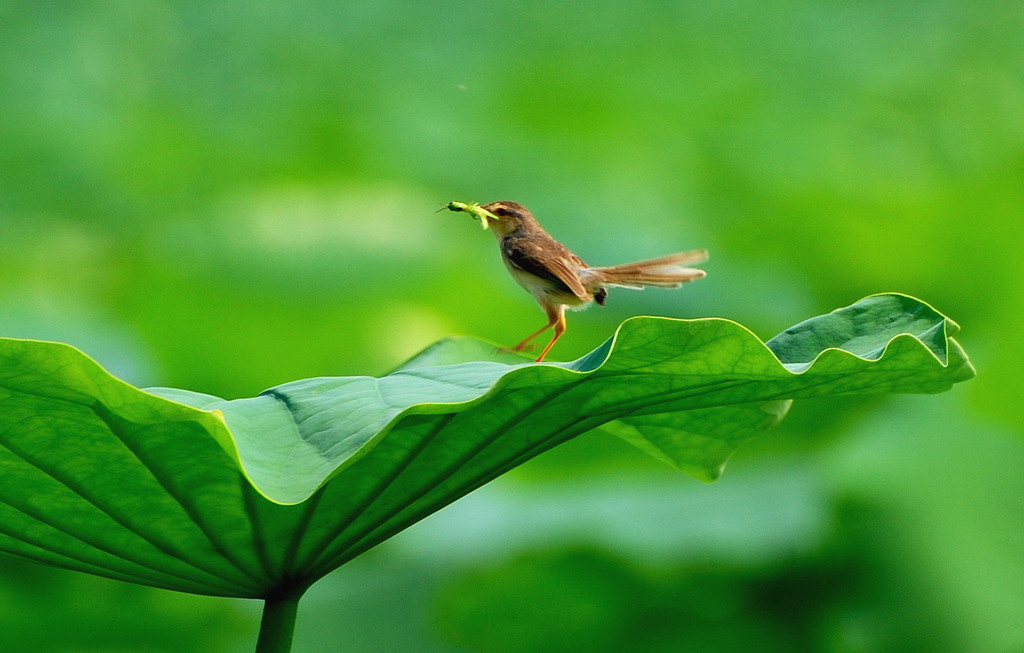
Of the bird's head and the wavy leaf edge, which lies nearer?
the wavy leaf edge

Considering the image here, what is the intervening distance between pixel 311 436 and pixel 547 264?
1.75ft

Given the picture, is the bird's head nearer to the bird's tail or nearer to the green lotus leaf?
the bird's tail

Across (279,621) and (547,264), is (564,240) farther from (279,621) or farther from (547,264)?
(279,621)

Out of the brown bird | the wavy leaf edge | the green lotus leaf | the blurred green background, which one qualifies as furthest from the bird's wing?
the blurred green background

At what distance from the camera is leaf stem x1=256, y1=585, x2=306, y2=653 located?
1.99ft

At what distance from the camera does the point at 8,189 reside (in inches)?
86.6

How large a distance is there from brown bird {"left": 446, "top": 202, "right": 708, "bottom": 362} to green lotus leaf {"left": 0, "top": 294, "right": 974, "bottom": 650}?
42 centimetres

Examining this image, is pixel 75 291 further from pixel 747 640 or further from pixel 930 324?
pixel 930 324

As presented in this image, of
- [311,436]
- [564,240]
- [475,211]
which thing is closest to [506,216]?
[475,211]

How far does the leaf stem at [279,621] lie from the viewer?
606 mm

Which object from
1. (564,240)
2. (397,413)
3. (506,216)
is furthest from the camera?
(564,240)

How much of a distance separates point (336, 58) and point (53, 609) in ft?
5.14

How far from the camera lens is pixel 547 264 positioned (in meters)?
1.11

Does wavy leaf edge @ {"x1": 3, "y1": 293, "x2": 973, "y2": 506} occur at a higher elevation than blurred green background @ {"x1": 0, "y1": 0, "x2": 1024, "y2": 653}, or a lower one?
lower
